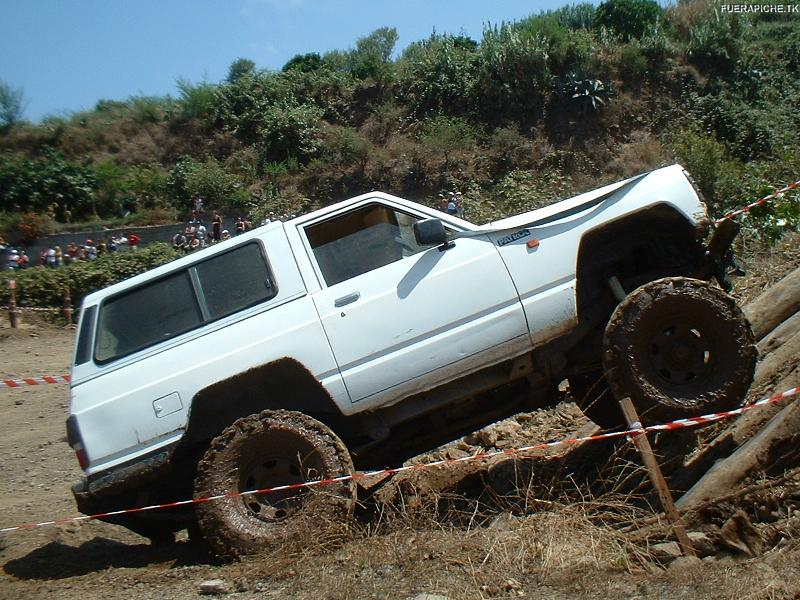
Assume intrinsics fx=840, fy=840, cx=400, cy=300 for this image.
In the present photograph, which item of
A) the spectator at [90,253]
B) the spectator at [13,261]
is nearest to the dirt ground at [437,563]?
the spectator at [90,253]

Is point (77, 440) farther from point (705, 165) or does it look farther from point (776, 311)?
point (705, 165)

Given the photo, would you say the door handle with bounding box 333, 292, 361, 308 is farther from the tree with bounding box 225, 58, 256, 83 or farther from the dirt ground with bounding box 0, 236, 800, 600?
the tree with bounding box 225, 58, 256, 83

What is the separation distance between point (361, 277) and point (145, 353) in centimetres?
157

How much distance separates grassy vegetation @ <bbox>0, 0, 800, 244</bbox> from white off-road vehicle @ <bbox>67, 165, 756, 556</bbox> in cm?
2044

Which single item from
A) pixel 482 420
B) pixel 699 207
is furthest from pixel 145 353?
pixel 699 207

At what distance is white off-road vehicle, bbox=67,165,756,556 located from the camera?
18.0 ft

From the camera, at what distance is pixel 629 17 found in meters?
33.5

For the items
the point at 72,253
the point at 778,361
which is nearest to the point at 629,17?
the point at 72,253

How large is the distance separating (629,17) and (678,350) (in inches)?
1226

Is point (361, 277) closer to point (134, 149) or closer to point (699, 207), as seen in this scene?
point (699, 207)

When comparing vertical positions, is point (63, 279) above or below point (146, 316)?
above

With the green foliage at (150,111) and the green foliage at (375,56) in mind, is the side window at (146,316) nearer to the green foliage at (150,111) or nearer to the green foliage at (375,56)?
the green foliage at (375,56)

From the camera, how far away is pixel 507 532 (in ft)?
16.6

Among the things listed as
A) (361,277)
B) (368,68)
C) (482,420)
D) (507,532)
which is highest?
(368,68)
